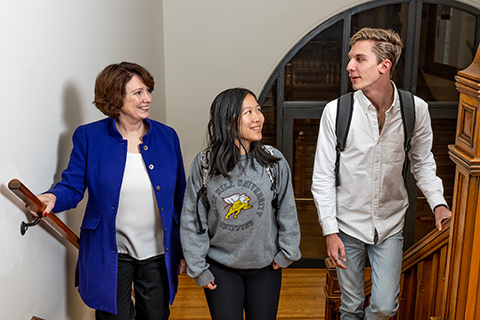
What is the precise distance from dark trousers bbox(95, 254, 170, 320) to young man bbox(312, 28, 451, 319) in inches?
32.5

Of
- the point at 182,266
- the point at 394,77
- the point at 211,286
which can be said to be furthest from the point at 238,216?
the point at 394,77

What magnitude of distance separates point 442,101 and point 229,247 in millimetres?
3764

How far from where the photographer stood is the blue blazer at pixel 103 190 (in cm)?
235

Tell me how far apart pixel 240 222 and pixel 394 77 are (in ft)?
11.6

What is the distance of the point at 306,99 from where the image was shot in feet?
17.6

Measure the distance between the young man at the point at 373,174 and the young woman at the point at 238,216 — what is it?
304 millimetres

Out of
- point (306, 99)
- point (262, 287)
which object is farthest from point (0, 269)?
point (306, 99)

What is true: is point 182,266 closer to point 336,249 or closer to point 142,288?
point 142,288

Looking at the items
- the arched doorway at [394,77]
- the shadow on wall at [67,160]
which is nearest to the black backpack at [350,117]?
the shadow on wall at [67,160]

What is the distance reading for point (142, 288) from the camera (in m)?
2.57

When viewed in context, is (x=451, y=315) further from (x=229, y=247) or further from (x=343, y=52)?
(x=343, y=52)

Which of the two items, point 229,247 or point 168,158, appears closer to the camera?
point 229,247

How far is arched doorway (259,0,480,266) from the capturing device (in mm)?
5145

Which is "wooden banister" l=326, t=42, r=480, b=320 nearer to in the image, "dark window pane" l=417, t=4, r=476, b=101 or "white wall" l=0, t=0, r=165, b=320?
"white wall" l=0, t=0, r=165, b=320
